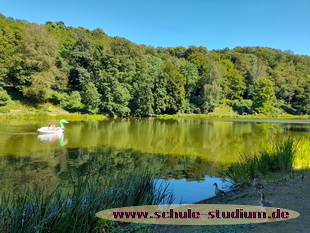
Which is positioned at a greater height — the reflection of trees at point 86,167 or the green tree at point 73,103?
the green tree at point 73,103

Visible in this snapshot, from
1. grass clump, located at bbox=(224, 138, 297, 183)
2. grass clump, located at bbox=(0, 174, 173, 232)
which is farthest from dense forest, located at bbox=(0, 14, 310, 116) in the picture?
grass clump, located at bbox=(0, 174, 173, 232)

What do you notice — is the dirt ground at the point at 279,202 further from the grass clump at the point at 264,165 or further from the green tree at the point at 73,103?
the green tree at the point at 73,103

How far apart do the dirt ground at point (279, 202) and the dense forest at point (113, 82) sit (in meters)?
35.3

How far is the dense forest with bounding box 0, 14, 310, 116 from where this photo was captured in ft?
132

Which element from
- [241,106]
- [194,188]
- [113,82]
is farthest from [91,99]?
[241,106]

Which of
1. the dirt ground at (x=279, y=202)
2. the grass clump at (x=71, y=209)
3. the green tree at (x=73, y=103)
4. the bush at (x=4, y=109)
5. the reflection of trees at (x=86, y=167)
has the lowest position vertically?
the reflection of trees at (x=86, y=167)

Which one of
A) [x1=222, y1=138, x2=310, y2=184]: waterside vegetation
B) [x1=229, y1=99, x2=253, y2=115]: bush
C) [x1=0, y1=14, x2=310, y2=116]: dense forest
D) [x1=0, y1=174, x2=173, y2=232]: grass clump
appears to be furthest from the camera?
[x1=229, y1=99, x2=253, y2=115]: bush

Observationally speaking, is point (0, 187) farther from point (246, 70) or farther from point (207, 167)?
A: point (246, 70)

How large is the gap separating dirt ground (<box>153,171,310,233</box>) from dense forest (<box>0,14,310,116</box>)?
3532 centimetres

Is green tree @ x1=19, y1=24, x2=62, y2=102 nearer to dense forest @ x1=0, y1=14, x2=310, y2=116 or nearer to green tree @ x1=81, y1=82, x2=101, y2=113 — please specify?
dense forest @ x1=0, y1=14, x2=310, y2=116

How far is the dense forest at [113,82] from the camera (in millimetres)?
40281

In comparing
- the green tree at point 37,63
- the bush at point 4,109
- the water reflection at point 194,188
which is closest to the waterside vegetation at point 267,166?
the water reflection at point 194,188

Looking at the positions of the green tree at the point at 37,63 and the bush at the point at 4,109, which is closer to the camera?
the bush at the point at 4,109

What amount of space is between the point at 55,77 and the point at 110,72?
10033 mm
